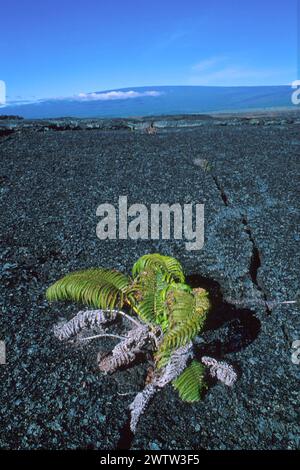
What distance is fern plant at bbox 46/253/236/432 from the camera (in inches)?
83.0

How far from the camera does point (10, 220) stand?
4562 millimetres

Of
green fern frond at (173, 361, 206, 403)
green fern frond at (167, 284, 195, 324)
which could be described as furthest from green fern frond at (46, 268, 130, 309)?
green fern frond at (173, 361, 206, 403)

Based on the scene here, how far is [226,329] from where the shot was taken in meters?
2.69

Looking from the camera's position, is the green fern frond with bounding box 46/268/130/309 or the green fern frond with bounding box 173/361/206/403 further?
the green fern frond with bounding box 46/268/130/309

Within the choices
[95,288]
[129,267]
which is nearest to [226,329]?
[95,288]

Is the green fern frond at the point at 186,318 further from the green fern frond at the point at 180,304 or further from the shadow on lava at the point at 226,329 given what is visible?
the shadow on lava at the point at 226,329

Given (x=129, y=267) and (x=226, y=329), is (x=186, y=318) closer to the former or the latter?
(x=226, y=329)

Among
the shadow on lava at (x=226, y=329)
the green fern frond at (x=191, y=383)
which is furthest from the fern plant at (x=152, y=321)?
the shadow on lava at (x=226, y=329)

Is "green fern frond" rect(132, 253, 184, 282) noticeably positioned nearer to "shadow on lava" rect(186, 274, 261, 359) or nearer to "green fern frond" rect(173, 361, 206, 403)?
"shadow on lava" rect(186, 274, 261, 359)

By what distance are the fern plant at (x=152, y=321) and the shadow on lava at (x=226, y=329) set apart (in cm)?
22

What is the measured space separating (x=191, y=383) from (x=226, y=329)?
2.38 feet

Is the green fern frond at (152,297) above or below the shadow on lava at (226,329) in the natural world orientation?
above

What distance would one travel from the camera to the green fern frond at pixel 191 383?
2.07 m
